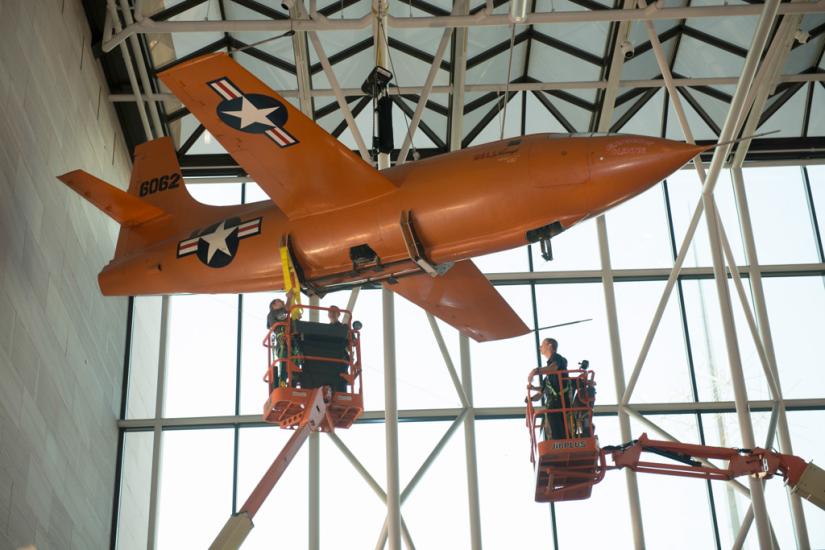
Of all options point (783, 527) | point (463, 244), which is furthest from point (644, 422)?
point (463, 244)

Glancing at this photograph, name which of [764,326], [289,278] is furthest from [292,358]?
[764,326]

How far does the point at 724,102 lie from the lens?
78.8ft

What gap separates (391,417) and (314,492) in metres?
2.06

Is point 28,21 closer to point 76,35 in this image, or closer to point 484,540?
point 76,35

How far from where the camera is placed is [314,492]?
19.6 metres

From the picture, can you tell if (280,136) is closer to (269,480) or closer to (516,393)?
(269,480)

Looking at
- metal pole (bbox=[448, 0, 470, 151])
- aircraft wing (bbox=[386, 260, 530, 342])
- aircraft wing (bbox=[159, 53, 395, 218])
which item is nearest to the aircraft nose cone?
aircraft wing (bbox=[159, 53, 395, 218])

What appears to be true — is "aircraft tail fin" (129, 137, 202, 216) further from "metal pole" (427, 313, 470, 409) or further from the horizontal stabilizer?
"metal pole" (427, 313, 470, 409)

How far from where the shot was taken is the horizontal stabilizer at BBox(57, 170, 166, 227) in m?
15.8

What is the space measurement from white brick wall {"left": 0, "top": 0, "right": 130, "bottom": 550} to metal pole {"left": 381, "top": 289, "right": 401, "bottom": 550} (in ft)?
17.9

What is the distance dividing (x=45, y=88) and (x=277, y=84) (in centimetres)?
751

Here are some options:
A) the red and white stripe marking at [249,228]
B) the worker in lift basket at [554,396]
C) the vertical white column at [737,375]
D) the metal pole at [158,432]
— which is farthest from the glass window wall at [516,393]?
the red and white stripe marking at [249,228]

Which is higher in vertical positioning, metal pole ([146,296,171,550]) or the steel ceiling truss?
the steel ceiling truss

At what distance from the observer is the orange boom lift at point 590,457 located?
14.5m
